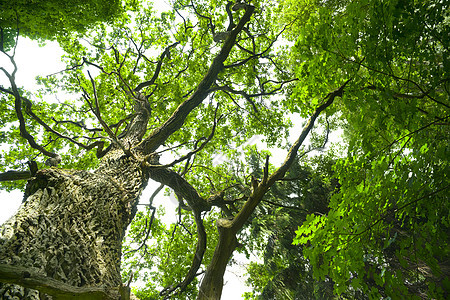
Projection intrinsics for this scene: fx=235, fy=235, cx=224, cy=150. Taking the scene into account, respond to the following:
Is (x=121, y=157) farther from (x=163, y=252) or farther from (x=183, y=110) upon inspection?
(x=163, y=252)

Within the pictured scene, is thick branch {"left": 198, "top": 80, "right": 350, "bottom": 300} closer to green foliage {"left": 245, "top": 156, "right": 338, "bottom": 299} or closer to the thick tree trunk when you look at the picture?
the thick tree trunk

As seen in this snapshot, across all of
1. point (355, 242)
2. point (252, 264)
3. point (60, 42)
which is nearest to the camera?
point (355, 242)

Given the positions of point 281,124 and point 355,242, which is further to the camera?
point 281,124

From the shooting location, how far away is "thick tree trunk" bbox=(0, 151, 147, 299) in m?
1.86

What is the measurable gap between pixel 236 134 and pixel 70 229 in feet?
22.3

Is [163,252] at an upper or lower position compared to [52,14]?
lower

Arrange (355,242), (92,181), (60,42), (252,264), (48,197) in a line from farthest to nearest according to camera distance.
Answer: (252,264) < (60,42) < (92,181) < (48,197) < (355,242)

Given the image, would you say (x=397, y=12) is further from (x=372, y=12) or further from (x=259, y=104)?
(x=259, y=104)

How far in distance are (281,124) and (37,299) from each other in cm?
749

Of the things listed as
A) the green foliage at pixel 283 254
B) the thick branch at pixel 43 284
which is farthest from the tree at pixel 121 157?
the green foliage at pixel 283 254

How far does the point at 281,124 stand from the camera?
8.11 m

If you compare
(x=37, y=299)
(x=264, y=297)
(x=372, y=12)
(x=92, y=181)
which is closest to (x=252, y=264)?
(x=264, y=297)

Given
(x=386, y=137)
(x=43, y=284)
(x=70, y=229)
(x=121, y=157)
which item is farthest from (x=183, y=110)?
(x=43, y=284)

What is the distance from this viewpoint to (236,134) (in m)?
8.70
